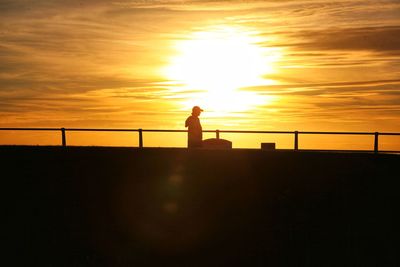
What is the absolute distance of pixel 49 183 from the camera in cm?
1590

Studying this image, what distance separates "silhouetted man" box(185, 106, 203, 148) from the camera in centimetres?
1839

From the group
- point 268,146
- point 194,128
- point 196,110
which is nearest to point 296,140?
point 268,146

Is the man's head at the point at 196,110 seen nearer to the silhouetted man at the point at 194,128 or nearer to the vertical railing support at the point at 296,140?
the silhouetted man at the point at 194,128

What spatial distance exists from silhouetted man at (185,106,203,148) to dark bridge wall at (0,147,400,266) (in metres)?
1.15

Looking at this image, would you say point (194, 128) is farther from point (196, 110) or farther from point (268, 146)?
point (268, 146)

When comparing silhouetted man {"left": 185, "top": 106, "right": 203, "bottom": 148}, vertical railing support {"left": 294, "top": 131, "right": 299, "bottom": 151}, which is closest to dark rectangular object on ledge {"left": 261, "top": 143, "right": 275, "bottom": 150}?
silhouetted man {"left": 185, "top": 106, "right": 203, "bottom": 148}

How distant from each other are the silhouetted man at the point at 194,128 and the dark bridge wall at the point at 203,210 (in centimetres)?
115

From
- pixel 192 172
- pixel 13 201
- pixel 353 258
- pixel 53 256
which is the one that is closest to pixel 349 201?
pixel 353 258

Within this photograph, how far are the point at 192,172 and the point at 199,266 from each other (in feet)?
15.3

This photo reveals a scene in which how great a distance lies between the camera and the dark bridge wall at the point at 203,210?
39.4ft

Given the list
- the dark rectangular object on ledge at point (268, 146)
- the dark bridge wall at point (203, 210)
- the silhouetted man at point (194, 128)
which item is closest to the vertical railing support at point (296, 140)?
the dark rectangular object on ledge at point (268, 146)

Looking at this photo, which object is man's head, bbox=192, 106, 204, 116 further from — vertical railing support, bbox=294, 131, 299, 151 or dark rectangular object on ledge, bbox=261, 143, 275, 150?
vertical railing support, bbox=294, 131, 299, 151

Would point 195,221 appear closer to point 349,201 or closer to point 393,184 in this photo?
point 349,201

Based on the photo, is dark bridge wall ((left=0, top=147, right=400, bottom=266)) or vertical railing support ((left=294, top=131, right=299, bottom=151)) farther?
vertical railing support ((left=294, top=131, right=299, bottom=151))
